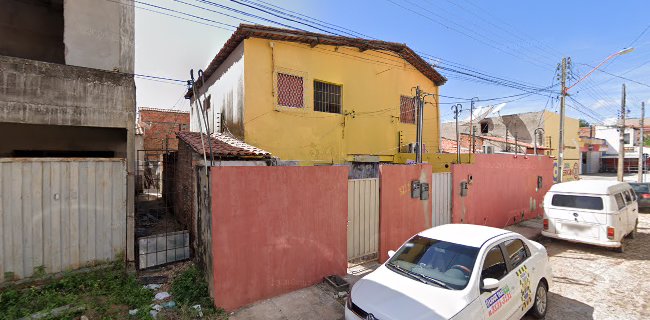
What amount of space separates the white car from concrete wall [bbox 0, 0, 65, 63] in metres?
11.9

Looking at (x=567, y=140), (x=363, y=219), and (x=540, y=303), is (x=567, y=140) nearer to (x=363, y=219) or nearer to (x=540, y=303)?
(x=540, y=303)

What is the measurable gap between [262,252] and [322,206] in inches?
59.0

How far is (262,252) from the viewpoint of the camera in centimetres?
541

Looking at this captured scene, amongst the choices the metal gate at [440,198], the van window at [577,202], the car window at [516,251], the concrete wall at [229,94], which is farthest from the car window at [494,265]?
the concrete wall at [229,94]

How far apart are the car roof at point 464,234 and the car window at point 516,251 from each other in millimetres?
218

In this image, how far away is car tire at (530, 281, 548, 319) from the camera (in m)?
4.97

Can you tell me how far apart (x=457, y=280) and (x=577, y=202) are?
704cm

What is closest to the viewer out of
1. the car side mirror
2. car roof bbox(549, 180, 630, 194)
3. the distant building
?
the car side mirror

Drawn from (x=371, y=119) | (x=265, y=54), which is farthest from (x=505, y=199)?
(x=265, y=54)

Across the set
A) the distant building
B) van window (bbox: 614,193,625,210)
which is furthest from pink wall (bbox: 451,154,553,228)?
the distant building

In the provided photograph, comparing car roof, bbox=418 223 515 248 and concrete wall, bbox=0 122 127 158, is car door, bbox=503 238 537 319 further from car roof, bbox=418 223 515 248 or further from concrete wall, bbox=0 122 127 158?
concrete wall, bbox=0 122 127 158

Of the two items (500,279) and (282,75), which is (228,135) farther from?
(500,279)

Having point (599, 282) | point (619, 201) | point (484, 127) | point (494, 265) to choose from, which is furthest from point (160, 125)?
point (484, 127)

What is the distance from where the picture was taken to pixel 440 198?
29.3 ft
